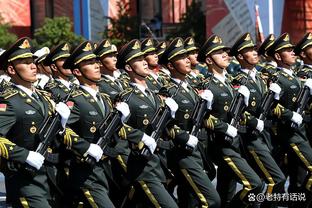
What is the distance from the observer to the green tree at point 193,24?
4453cm

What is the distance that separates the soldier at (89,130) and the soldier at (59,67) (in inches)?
93.0

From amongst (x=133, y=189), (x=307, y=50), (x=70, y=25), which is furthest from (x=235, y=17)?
(x=133, y=189)

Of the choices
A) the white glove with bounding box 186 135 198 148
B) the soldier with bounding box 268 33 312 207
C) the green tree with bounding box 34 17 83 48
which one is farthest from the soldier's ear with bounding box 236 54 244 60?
the green tree with bounding box 34 17 83 48

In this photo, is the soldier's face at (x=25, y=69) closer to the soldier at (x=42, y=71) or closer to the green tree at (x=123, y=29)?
the soldier at (x=42, y=71)

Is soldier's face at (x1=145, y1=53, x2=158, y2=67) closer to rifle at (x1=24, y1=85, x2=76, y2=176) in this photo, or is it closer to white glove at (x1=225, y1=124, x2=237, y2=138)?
white glove at (x1=225, y1=124, x2=237, y2=138)

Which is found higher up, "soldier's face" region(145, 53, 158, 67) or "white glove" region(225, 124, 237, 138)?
"soldier's face" region(145, 53, 158, 67)

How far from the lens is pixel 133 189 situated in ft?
29.6

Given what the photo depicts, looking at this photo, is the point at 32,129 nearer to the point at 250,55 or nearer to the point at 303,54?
the point at 250,55

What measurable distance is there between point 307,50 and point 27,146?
4351mm

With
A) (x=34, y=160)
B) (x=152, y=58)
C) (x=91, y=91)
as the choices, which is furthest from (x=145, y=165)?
(x=152, y=58)

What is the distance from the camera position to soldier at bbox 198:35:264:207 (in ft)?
32.4

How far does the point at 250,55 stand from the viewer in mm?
10633

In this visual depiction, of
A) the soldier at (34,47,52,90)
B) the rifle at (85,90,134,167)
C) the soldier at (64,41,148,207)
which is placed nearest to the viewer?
the soldier at (64,41,148,207)

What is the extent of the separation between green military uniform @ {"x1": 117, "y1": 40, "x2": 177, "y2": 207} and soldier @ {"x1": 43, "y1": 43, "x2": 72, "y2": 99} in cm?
221
